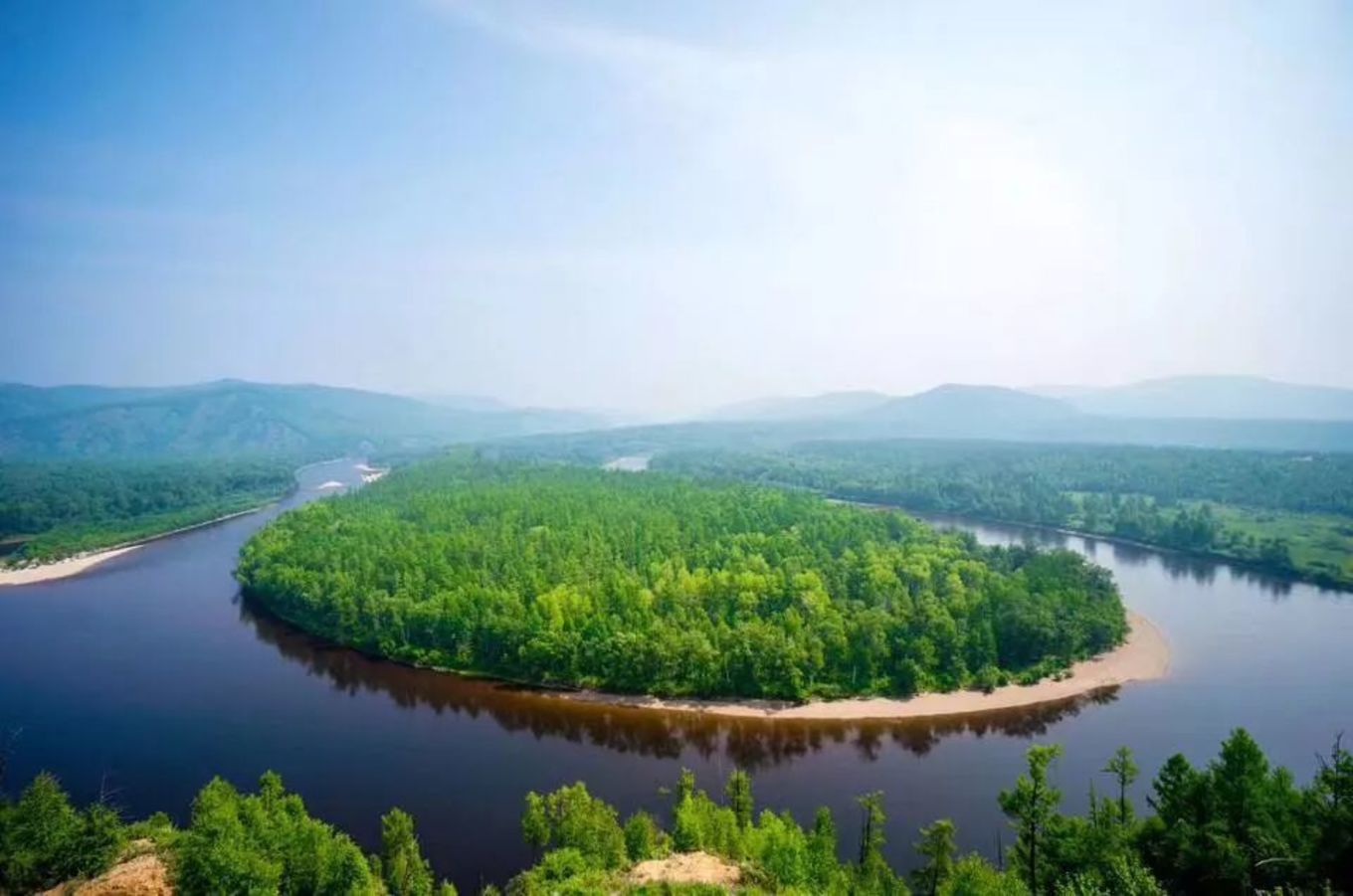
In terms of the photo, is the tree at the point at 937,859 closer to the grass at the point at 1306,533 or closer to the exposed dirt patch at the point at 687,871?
the exposed dirt patch at the point at 687,871

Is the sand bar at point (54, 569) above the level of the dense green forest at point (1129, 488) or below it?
below

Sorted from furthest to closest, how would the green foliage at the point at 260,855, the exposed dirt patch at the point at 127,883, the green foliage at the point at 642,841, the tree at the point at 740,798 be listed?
1. the tree at the point at 740,798
2. the green foliage at the point at 642,841
3. the exposed dirt patch at the point at 127,883
4. the green foliage at the point at 260,855

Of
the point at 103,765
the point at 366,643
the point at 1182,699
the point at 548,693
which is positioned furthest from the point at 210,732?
the point at 1182,699

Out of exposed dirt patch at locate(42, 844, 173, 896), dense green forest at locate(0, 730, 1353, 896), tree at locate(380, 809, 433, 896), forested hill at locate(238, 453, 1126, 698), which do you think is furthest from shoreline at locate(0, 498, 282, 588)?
tree at locate(380, 809, 433, 896)

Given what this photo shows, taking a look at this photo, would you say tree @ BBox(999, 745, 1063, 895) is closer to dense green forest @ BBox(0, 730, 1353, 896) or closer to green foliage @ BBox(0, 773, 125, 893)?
dense green forest @ BBox(0, 730, 1353, 896)

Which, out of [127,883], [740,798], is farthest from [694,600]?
[127,883]

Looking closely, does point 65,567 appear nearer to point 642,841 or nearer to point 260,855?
point 260,855

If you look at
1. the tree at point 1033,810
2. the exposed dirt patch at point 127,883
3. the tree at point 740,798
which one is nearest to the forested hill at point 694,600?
the tree at point 740,798
